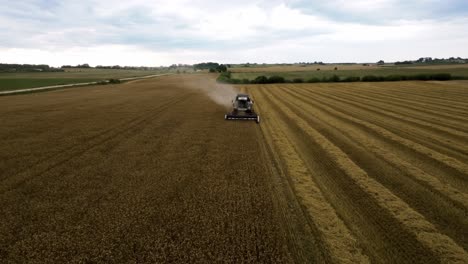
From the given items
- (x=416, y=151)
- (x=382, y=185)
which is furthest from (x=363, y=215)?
(x=416, y=151)

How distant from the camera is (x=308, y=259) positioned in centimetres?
476

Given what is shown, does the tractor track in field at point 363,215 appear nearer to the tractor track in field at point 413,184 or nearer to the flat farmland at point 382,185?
the flat farmland at point 382,185

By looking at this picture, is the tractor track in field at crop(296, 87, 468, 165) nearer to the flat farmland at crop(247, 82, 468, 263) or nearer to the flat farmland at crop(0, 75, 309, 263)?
the flat farmland at crop(247, 82, 468, 263)

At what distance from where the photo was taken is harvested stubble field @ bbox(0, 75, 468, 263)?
505 centimetres

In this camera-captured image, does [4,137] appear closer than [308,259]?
No

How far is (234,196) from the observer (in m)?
7.12

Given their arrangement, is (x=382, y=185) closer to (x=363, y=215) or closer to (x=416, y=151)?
(x=363, y=215)

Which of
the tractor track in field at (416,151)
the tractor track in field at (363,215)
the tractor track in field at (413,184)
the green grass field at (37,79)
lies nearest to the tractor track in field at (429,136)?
the tractor track in field at (416,151)

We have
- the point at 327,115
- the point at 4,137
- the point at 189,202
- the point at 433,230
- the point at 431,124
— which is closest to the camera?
the point at 433,230

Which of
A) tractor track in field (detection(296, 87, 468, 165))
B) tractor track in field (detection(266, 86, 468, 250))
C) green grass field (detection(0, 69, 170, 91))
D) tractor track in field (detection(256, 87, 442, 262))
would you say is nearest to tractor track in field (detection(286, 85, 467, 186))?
tractor track in field (detection(296, 87, 468, 165))

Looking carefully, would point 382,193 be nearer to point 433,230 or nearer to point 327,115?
point 433,230

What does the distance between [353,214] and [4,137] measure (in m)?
14.9

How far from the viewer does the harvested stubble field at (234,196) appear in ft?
16.6

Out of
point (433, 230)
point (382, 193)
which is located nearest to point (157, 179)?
point (382, 193)
